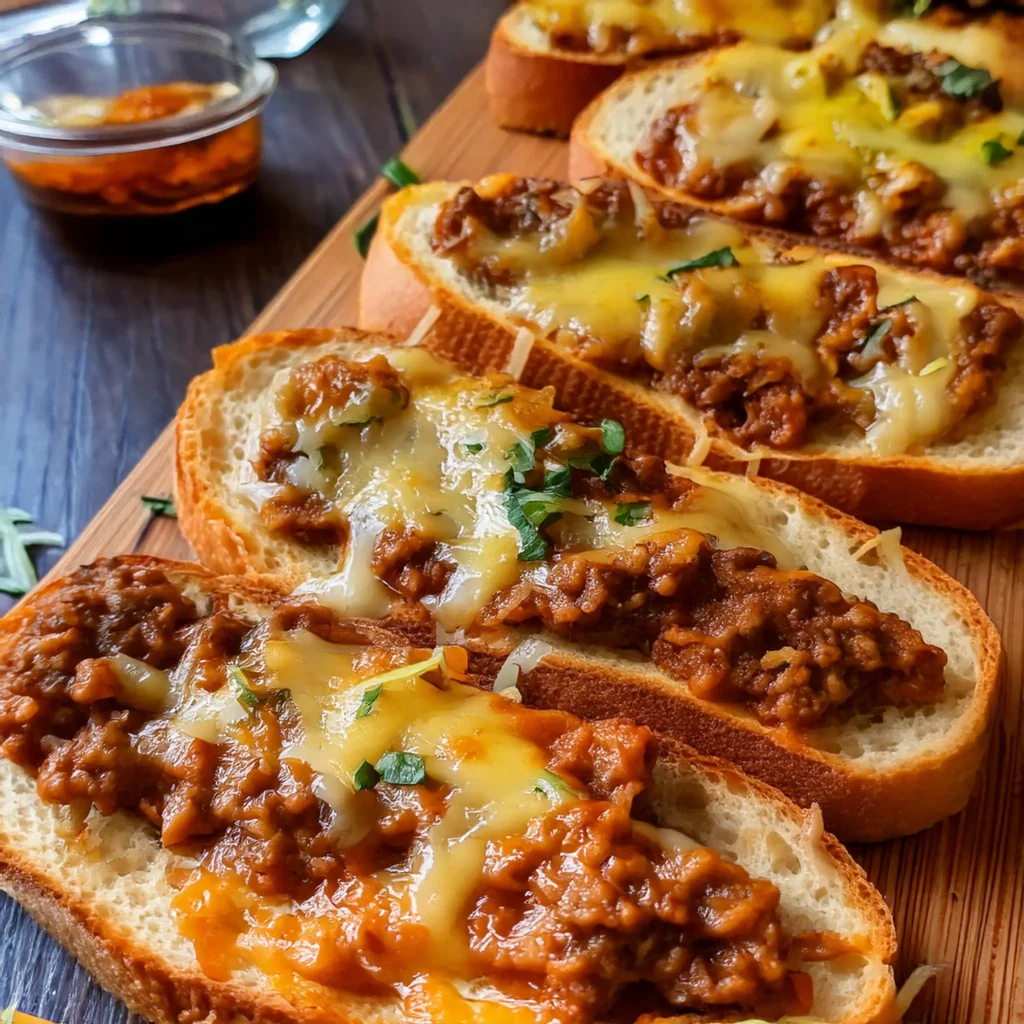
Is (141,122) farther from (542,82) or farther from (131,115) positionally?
(542,82)

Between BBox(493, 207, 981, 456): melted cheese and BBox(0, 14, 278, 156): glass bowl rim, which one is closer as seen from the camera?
→ BBox(493, 207, 981, 456): melted cheese

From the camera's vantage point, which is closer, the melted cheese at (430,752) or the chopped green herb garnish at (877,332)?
the melted cheese at (430,752)

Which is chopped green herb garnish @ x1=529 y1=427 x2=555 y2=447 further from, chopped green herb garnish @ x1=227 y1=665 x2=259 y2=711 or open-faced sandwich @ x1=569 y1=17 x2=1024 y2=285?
open-faced sandwich @ x1=569 y1=17 x2=1024 y2=285

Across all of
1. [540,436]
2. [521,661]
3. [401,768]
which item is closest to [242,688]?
[401,768]

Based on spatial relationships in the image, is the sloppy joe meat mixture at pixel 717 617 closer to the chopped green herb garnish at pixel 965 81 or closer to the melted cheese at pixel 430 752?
the melted cheese at pixel 430 752

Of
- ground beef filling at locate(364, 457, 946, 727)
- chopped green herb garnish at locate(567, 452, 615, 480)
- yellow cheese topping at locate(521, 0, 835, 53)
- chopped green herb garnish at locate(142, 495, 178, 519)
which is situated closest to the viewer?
ground beef filling at locate(364, 457, 946, 727)

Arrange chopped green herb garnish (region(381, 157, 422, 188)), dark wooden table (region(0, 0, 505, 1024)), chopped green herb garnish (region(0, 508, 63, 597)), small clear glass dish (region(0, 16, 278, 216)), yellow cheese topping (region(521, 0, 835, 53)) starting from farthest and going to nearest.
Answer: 1. yellow cheese topping (region(521, 0, 835, 53))
2. chopped green herb garnish (region(381, 157, 422, 188))
3. small clear glass dish (region(0, 16, 278, 216))
4. dark wooden table (region(0, 0, 505, 1024))
5. chopped green herb garnish (region(0, 508, 63, 597))

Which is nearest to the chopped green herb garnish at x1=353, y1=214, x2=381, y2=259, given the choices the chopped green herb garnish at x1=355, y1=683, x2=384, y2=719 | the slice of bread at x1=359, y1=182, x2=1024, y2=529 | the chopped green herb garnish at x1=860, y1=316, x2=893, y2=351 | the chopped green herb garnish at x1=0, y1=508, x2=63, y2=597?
the slice of bread at x1=359, y1=182, x2=1024, y2=529

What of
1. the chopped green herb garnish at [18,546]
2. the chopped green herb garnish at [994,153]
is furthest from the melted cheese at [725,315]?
the chopped green herb garnish at [18,546]
